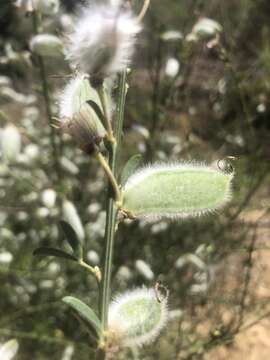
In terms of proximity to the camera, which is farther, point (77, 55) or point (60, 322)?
point (60, 322)

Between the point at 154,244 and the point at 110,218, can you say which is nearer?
the point at 110,218

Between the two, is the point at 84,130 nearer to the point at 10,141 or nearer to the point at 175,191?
the point at 175,191

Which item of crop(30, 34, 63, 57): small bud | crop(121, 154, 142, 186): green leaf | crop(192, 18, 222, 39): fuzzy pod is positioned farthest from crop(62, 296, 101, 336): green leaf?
crop(192, 18, 222, 39): fuzzy pod

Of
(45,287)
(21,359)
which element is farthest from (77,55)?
(21,359)

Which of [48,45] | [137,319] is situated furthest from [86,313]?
[48,45]

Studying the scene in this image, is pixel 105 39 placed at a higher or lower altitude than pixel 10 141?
lower

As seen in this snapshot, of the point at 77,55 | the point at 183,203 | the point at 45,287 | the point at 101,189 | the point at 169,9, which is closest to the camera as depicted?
the point at 77,55

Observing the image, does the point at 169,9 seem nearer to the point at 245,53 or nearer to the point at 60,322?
the point at 245,53
